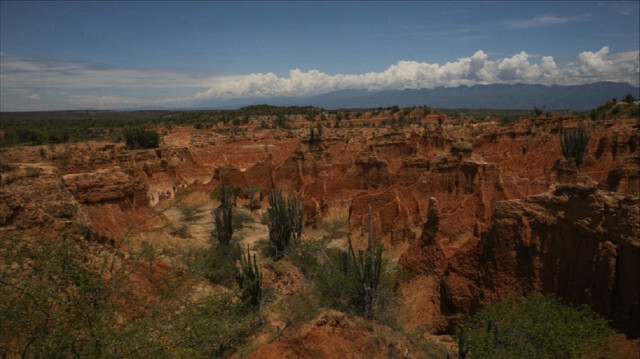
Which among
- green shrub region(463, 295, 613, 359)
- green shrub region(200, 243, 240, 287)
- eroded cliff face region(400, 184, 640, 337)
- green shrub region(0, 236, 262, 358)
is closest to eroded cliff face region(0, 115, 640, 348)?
eroded cliff face region(400, 184, 640, 337)

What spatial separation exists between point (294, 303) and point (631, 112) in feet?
175

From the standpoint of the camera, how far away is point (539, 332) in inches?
327

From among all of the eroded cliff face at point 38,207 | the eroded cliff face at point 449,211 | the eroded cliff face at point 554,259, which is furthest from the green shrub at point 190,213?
the eroded cliff face at point 554,259

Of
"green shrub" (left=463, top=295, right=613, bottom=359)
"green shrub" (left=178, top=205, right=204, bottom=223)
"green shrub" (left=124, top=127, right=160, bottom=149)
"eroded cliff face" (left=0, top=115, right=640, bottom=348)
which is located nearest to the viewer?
"green shrub" (left=463, top=295, right=613, bottom=359)

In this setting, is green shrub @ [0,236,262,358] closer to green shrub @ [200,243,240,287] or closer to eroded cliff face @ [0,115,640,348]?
eroded cliff face @ [0,115,640,348]

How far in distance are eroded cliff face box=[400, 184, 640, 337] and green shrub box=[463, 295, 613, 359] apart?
0.53m

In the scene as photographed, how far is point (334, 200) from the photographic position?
864 inches

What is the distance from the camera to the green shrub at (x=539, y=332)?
7.70 metres

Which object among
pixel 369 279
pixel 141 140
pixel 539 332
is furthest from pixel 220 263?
pixel 141 140

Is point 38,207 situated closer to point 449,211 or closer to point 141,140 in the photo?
point 449,211

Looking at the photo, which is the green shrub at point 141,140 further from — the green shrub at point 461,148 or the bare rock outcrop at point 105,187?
the green shrub at point 461,148

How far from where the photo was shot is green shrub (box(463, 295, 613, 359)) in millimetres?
7703

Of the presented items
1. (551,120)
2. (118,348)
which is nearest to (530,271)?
(118,348)

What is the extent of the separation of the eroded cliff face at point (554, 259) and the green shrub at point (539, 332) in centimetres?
53
